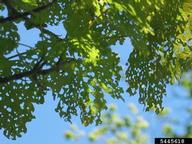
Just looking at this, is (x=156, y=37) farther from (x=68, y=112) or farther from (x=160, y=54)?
(x=68, y=112)

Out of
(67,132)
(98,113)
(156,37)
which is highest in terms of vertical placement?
(67,132)

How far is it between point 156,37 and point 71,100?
181 centimetres

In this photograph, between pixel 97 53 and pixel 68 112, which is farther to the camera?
pixel 68 112

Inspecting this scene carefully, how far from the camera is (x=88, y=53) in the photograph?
23.2 feet

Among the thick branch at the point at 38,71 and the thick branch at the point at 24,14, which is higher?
the thick branch at the point at 24,14

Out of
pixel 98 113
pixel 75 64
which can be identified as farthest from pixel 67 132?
pixel 75 64

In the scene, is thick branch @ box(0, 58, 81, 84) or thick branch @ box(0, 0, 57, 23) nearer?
thick branch @ box(0, 0, 57, 23)

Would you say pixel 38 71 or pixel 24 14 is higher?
pixel 24 14

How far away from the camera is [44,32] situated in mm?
7676

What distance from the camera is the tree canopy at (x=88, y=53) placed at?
688 centimetres

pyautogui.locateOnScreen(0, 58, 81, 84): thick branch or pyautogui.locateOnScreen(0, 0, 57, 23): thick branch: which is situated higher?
pyautogui.locateOnScreen(0, 0, 57, 23): thick branch

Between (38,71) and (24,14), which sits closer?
(24,14)

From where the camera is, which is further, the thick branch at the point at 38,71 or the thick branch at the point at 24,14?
the thick branch at the point at 38,71

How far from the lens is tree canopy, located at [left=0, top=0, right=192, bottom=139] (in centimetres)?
688
